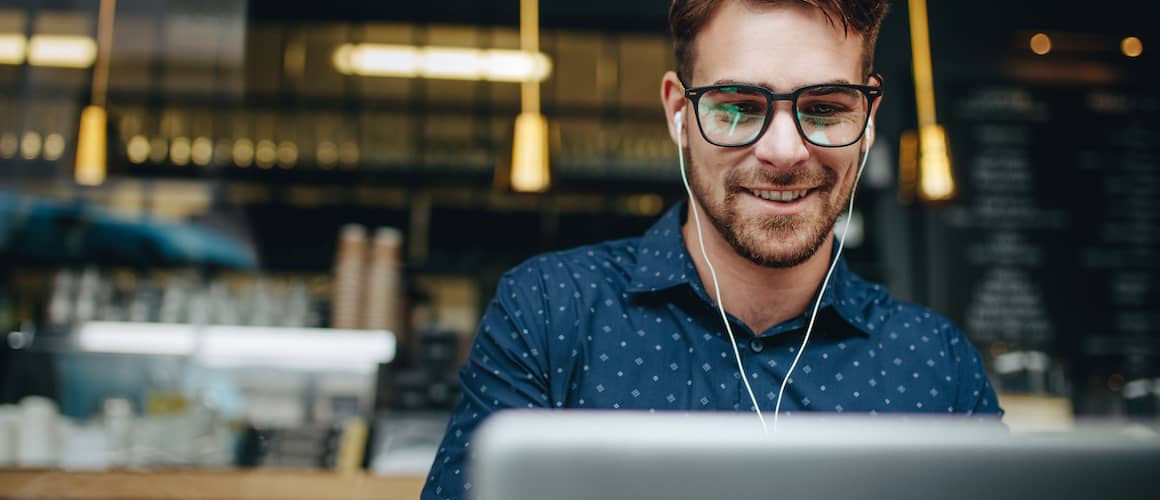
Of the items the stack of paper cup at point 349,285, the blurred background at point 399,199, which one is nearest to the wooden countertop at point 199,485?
the blurred background at point 399,199

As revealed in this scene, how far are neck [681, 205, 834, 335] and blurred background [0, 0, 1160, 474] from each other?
4.53 feet

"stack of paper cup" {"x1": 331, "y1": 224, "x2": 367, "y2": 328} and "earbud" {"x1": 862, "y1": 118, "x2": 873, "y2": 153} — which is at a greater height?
"earbud" {"x1": 862, "y1": 118, "x2": 873, "y2": 153}

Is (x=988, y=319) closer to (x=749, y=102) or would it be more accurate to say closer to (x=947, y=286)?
(x=947, y=286)

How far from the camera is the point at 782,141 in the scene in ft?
3.14

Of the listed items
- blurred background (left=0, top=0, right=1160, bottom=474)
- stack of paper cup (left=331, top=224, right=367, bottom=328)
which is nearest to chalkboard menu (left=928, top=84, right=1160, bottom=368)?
blurred background (left=0, top=0, right=1160, bottom=474)

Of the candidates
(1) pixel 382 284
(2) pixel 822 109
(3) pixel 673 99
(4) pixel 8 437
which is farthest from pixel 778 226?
(4) pixel 8 437

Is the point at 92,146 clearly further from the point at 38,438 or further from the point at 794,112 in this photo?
the point at 794,112

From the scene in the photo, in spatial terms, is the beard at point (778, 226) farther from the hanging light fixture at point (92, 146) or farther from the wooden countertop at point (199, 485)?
the hanging light fixture at point (92, 146)

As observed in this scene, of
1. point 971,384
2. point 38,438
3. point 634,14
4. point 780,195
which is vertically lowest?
point 38,438

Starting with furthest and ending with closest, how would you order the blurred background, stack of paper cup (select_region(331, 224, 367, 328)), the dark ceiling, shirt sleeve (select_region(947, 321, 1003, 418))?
the dark ceiling < stack of paper cup (select_region(331, 224, 367, 328)) < the blurred background < shirt sleeve (select_region(947, 321, 1003, 418))

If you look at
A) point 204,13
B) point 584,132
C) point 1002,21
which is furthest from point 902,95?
point 204,13

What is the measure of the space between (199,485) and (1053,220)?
3323mm

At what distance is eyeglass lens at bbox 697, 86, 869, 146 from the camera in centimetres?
97

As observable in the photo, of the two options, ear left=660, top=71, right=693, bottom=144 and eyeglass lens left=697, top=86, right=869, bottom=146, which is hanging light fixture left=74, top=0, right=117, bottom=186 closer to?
ear left=660, top=71, right=693, bottom=144
